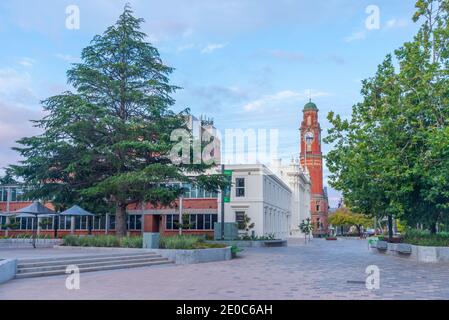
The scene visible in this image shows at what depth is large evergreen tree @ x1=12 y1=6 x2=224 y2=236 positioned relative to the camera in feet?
86.5

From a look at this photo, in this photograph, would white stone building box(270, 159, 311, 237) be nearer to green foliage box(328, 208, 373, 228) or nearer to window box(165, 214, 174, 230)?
green foliage box(328, 208, 373, 228)

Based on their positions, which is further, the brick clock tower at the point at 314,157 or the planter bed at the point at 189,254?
the brick clock tower at the point at 314,157

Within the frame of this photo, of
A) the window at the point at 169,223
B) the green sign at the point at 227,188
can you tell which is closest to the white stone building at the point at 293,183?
the window at the point at 169,223

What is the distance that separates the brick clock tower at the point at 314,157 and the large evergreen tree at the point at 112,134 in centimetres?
7097

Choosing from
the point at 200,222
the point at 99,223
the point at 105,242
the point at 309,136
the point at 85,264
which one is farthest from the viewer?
the point at 309,136

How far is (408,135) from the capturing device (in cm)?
2381

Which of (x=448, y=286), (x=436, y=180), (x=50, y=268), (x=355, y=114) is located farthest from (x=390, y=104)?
(x=50, y=268)

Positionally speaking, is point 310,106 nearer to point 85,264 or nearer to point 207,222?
point 207,222

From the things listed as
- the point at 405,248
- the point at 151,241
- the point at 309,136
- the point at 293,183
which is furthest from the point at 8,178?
the point at 309,136

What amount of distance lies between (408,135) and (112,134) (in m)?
16.3

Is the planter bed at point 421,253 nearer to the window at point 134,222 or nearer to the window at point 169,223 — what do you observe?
the window at point 169,223

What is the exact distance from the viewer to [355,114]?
27031 mm

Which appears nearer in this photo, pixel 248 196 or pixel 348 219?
pixel 248 196

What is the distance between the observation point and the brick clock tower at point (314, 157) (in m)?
98.9
